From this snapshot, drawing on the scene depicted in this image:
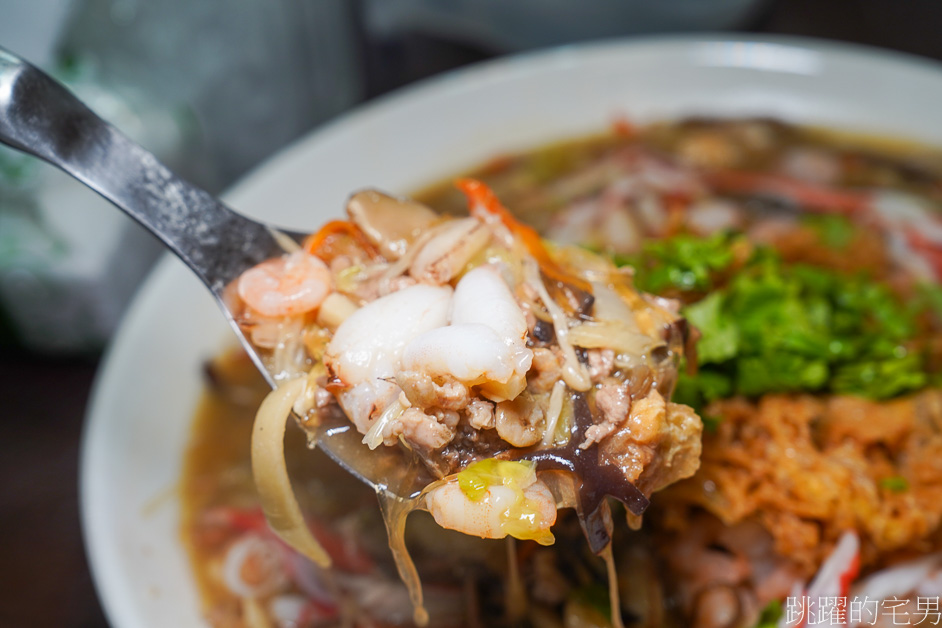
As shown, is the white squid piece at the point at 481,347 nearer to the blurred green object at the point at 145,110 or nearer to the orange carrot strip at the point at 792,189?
the blurred green object at the point at 145,110

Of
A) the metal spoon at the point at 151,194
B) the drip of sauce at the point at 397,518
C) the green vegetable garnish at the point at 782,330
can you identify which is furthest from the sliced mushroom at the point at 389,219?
the green vegetable garnish at the point at 782,330

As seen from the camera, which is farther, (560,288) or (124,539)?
(124,539)

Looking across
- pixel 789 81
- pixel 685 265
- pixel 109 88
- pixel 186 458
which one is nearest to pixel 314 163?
pixel 109 88

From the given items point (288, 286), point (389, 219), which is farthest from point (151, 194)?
point (389, 219)

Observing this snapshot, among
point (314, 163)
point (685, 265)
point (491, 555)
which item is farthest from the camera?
point (314, 163)

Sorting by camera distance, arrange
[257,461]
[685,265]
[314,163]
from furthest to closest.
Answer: [314,163] < [685,265] < [257,461]

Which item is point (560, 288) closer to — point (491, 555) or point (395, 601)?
point (491, 555)

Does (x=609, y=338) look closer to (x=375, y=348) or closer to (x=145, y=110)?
(x=375, y=348)
